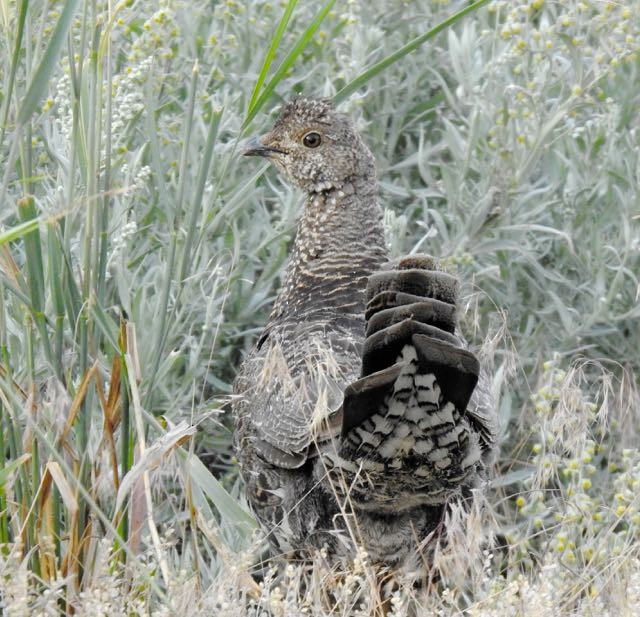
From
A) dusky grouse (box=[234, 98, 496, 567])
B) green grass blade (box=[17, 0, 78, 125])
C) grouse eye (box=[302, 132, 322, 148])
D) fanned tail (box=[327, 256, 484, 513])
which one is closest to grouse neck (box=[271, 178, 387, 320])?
dusky grouse (box=[234, 98, 496, 567])

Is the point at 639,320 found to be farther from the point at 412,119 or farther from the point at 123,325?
the point at 123,325

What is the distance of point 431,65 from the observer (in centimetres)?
584

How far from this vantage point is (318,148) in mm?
4531

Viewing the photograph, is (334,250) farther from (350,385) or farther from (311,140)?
(350,385)

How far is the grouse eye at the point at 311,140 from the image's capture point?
4547 mm

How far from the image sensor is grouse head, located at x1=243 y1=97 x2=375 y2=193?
451 cm

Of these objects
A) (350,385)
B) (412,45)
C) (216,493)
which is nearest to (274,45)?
(412,45)

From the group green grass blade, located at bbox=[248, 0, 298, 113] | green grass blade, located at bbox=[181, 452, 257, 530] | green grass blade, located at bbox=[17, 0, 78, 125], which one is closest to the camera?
green grass blade, located at bbox=[17, 0, 78, 125]

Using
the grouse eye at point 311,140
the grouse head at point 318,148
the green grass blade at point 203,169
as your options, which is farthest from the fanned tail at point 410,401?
the grouse eye at point 311,140

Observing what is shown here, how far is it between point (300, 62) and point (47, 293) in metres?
2.46

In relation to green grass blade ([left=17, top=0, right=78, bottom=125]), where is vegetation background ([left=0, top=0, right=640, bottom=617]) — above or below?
below

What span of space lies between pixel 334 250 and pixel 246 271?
67 cm

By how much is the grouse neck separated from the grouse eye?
177mm

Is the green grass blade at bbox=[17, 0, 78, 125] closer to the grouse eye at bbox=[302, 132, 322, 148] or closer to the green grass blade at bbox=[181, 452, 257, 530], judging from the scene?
the green grass blade at bbox=[181, 452, 257, 530]
